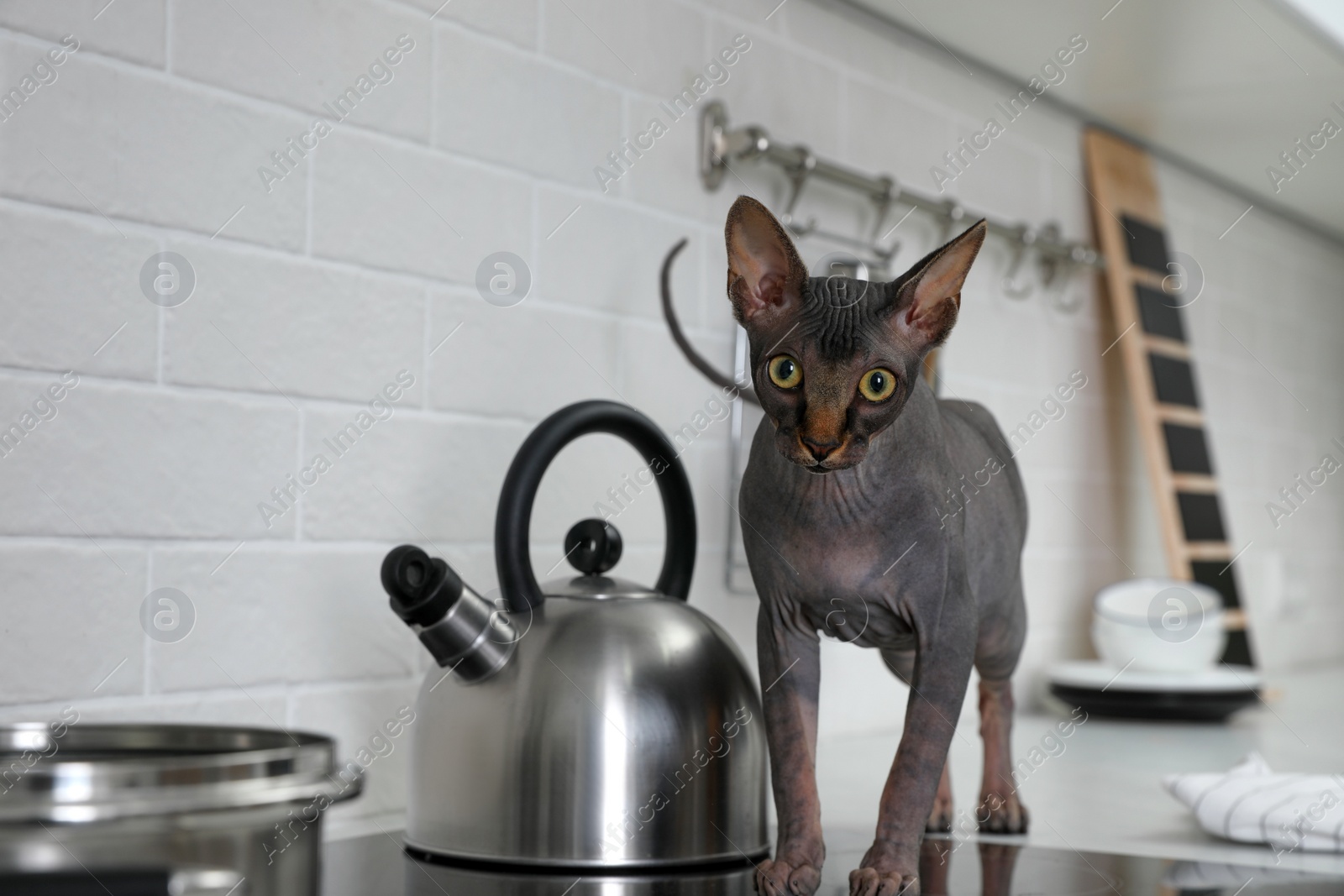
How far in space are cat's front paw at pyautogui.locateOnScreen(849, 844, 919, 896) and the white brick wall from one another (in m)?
0.44

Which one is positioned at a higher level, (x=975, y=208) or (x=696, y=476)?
(x=975, y=208)

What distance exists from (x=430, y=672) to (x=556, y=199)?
0.48 m

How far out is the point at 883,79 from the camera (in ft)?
5.01

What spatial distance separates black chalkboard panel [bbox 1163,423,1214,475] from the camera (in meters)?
1.94

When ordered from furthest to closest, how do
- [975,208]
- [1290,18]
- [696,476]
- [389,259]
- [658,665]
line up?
[975,208] < [1290,18] < [696,476] < [389,259] < [658,665]

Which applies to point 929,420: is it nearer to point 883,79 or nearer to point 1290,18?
point 883,79

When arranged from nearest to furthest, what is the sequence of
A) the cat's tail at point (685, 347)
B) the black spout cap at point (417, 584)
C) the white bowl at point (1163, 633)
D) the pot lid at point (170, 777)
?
the pot lid at point (170, 777) → the black spout cap at point (417, 584) → the cat's tail at point (685, 347) → the white bowl at point (1163, 633)

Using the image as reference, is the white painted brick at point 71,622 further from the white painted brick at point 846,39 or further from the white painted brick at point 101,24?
the white painted brick at point 846,39

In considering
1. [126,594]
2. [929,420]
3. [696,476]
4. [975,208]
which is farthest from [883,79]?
[126,594]

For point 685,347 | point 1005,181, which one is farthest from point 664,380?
point 1005,181

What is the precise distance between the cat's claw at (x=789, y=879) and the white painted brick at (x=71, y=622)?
42 cm

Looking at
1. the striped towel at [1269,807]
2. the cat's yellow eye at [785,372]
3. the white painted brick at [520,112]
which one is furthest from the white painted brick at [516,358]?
the striped towel at [1269,807]

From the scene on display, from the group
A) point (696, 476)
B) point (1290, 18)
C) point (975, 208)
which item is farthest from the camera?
point (975, 208)

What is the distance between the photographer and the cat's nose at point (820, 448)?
592 mm
